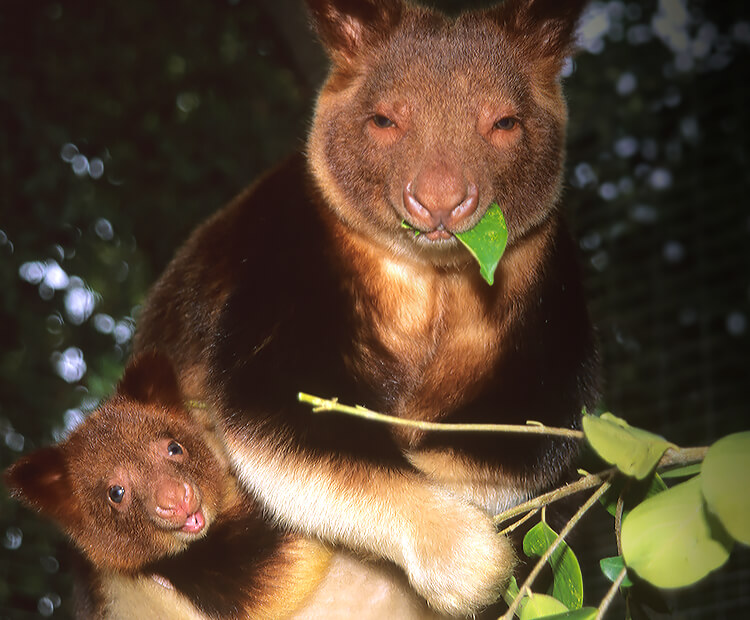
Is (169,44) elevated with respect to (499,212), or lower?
lower

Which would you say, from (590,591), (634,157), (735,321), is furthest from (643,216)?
(590,591)

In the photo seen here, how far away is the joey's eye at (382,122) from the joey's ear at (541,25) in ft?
1.11

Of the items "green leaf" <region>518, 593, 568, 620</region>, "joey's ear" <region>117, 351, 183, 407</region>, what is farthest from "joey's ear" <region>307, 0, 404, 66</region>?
"green leaf" <region>518, 593, 568, 620</region>

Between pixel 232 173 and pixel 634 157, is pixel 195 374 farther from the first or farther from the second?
pixel 634 157

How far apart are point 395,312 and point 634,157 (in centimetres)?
291

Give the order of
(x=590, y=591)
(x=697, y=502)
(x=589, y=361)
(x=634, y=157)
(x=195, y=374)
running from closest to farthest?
(x=697, y=502) → (x=589, y=361) → (x=195, y=374) → (x=590, y=591) → (x=634, y=157)

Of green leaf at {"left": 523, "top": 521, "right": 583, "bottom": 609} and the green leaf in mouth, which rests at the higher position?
the green leaf in mouth

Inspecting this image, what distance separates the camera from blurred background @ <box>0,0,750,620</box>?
3865mm

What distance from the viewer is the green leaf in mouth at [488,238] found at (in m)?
1.24

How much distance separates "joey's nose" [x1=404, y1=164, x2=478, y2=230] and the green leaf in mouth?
0.03m

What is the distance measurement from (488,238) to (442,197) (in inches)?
3.7

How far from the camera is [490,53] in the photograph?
1507 millimetres

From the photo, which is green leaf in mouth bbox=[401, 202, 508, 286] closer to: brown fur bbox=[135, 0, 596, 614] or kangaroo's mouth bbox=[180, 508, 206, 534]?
brown fur bbox=[135, 0, 596, 614]

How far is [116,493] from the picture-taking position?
172cm
